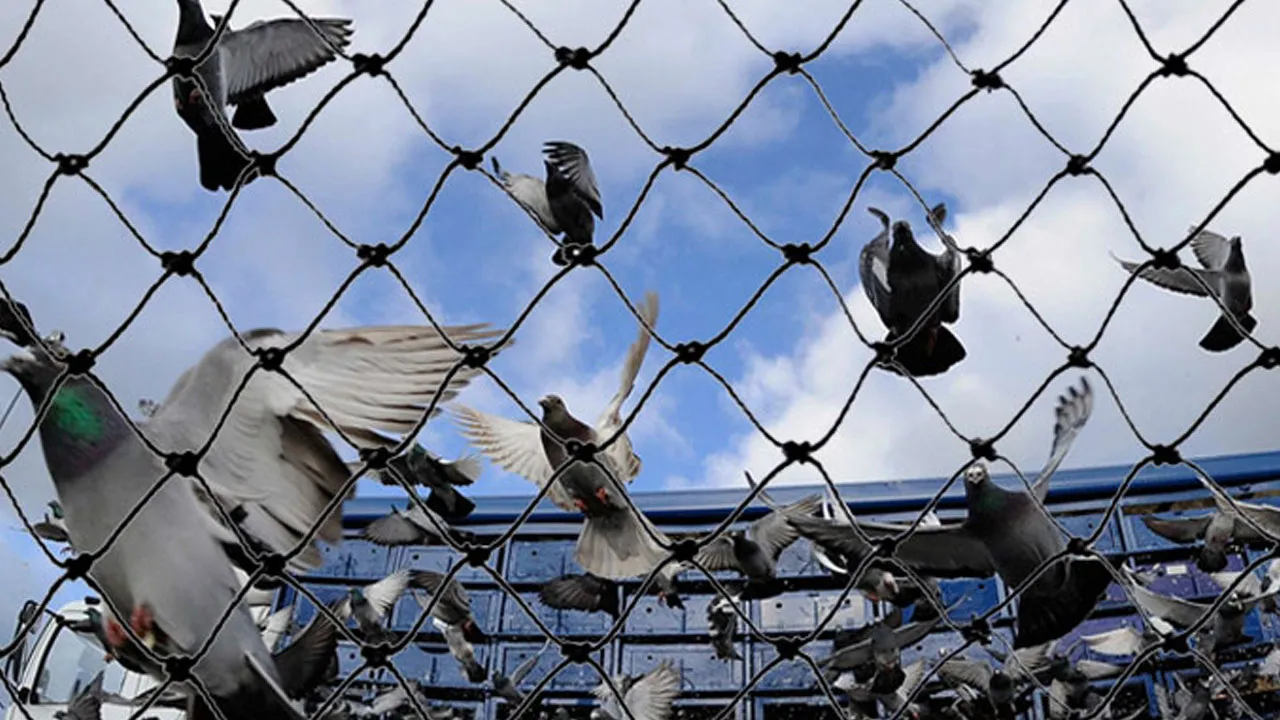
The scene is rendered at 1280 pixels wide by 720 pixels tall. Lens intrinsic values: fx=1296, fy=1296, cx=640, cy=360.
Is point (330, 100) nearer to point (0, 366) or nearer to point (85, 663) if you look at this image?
point (0, 366)

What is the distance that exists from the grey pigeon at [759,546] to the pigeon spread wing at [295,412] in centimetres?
219

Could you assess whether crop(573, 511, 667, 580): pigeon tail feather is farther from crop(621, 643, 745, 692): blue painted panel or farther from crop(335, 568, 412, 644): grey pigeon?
crop(621, 643, 745, 692): blue painted panel

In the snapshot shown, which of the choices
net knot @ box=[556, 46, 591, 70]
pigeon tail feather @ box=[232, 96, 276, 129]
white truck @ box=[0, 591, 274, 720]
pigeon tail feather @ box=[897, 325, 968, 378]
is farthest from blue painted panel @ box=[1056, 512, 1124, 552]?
net knot @ box=[556, 46, 591, 70]

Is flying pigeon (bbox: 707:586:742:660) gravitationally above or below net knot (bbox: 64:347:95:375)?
above

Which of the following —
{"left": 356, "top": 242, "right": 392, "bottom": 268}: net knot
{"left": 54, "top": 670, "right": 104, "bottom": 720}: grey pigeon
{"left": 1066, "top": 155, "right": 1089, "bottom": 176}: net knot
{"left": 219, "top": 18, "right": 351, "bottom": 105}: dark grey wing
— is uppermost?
{"left": 219, "top": 18, "right": 351, "bottom": 105}: dark grey wing

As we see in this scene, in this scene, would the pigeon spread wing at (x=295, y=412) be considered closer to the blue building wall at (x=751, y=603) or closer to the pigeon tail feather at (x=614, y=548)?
the pigeon tail feather at (x=614, y=548)

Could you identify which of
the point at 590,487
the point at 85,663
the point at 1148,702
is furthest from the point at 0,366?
the point at 1148,702

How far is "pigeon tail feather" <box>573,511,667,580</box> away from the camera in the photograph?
11.4 ft

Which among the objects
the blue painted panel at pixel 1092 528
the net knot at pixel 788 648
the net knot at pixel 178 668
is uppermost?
the blue painted panel at pixel 1092 528

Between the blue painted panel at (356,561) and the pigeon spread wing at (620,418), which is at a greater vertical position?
the blue painted panel at (356,561)

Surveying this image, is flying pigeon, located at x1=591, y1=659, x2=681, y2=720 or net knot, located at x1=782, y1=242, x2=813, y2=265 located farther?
flying pigeon, located at x1=591, y1=659, x2=681, y2=720

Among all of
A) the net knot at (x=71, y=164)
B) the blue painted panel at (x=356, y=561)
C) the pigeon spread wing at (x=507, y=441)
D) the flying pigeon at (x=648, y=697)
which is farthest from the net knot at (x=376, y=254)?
the blue painted panel at (x=356, y=561)

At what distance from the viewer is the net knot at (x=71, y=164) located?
1.32m

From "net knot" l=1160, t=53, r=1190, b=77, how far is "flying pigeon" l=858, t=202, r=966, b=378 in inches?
30.6
